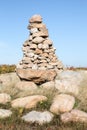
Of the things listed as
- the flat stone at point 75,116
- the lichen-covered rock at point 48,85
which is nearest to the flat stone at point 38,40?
the lichen-covered rock at point 48,85

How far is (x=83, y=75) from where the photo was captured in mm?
15945

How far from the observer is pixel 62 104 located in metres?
13.0

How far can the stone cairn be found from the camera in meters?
16.3

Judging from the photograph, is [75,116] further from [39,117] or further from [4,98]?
[4,98]

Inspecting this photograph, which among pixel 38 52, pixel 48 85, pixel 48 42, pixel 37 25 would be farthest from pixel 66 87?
pixel 37 25

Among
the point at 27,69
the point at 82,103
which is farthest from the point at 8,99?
the point at 82,103

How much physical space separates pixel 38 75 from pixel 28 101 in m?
2.02

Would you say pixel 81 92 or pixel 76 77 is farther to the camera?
pixel 76 77

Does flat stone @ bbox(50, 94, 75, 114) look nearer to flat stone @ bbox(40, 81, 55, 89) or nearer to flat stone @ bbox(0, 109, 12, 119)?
flat stone @ bbox(40, 81, 55, 89)

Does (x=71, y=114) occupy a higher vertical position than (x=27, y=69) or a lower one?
lower

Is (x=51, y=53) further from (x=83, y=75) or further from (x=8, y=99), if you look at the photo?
(x=8, y=99)

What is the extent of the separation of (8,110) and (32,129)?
6.89 feet

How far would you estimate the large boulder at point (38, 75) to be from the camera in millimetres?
15141

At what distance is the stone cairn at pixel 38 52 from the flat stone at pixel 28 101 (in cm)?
206
